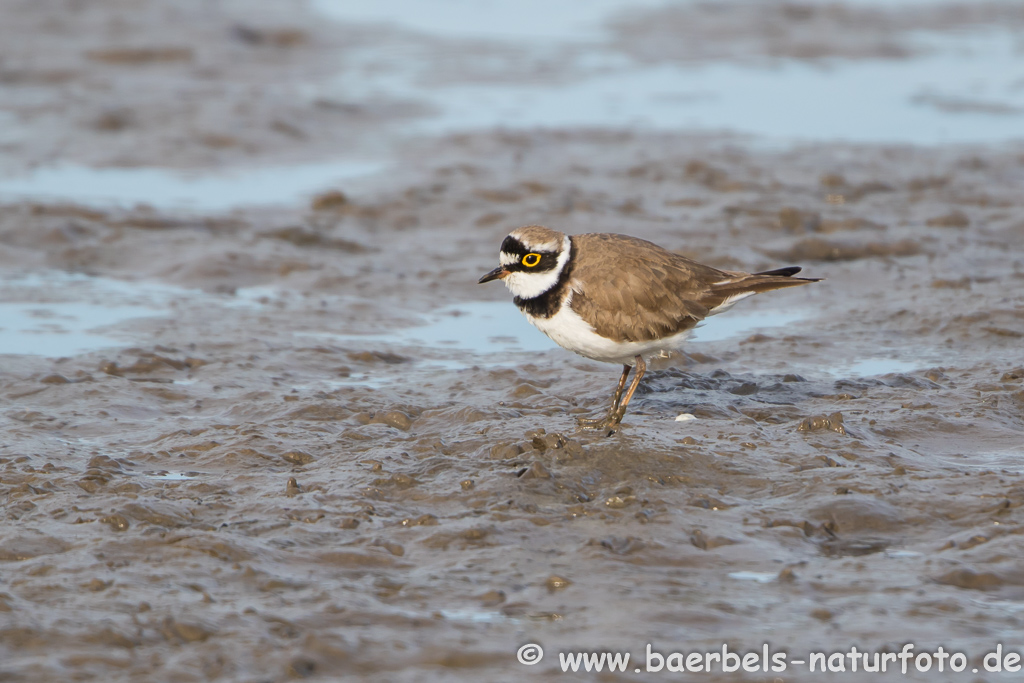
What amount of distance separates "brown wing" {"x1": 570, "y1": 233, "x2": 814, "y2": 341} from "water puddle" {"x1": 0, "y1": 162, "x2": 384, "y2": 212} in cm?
522

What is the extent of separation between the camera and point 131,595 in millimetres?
4387

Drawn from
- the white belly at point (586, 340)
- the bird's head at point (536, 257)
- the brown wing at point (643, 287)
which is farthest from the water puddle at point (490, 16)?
the white belly at point (586, 340)

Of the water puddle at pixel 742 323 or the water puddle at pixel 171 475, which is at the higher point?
the water puddle at pixel 742 323

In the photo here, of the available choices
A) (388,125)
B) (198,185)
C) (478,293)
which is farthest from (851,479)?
(388,125)

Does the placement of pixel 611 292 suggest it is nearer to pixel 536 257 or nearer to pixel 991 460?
pixel 536 257

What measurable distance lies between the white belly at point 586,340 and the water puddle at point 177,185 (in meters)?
5.27

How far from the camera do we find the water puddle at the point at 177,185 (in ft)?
34.2

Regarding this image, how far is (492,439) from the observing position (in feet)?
19.8

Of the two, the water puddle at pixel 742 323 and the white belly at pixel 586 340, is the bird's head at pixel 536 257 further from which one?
the water puddle at pixel 742 323

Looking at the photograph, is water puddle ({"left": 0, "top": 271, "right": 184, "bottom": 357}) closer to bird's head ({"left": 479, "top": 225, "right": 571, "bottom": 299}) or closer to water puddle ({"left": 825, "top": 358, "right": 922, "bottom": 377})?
bird's head ({"left": 479, "top": 225, "right": 571, "bottom": 299})

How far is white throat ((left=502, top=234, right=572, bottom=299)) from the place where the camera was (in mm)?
6129

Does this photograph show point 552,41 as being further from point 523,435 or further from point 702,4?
point 523,435

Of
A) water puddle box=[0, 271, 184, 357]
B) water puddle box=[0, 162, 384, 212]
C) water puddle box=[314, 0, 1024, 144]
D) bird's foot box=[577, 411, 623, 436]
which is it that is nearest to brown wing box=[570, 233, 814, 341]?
bird's foot box=[577, 411, 623, 436]

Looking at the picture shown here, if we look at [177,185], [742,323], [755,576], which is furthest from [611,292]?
[177,185]
